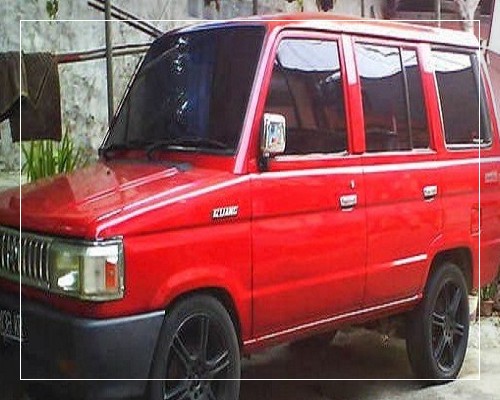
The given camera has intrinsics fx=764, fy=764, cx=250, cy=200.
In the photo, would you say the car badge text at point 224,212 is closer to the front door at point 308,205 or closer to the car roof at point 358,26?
the front door at point 308,205

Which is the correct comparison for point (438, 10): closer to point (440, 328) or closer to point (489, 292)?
point (440, 328)

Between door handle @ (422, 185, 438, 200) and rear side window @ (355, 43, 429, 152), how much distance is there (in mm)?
195

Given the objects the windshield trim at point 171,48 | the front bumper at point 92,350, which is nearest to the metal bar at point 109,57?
the windshield trim at point 171,48

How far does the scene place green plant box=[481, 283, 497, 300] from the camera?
490 centimetres

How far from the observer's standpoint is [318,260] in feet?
9.89

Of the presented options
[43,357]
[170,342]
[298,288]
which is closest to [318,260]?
[298,288]

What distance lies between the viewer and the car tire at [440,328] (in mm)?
3727

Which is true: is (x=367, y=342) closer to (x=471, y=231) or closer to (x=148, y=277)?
(x=471, y=231)

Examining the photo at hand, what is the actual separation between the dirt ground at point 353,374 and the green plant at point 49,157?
1227 millimetres

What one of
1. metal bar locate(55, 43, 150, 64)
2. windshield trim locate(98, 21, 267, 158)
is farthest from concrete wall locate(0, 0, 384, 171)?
windshield trim locate(98, 21, 267, 158)

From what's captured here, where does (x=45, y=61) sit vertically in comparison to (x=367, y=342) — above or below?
above

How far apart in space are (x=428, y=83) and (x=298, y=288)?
1.32 metres

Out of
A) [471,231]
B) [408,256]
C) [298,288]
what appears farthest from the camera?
[471,231]

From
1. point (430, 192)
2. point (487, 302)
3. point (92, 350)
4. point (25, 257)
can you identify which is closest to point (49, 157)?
point (25, 257)
